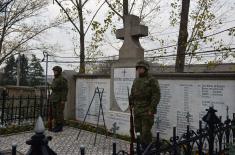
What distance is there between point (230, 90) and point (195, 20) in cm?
824

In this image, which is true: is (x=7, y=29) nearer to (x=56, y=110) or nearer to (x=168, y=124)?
(x=56, y=110)

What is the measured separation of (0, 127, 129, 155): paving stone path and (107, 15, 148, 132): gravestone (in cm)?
70

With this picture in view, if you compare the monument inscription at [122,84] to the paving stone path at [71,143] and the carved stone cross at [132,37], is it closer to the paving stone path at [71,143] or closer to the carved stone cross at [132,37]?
the carved stone cross at [132,37]

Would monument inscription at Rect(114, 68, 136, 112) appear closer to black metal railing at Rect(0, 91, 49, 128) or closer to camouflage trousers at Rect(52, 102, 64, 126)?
camouflage trousers at Rect(52, 102, 64, 126)

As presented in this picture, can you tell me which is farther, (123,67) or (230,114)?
(123,67)

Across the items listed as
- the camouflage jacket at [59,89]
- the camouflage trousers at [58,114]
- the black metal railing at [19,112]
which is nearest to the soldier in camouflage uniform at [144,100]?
the camouflage jacket at [59,89]

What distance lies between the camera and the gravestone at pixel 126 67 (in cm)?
757

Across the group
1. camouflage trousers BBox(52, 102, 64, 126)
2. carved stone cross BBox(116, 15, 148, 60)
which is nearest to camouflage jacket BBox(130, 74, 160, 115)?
carved stone cross BBox(116, 15, 148, 60)

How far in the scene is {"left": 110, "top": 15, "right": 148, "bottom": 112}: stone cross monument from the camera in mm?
7566

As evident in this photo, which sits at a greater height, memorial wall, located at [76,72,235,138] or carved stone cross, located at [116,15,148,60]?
carved stone cross, located at [116,15,148,60]

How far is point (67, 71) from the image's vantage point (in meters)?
10.5

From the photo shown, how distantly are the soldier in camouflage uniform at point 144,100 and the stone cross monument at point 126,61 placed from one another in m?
1.03

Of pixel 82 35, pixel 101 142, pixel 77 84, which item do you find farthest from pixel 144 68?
pixel 82 35

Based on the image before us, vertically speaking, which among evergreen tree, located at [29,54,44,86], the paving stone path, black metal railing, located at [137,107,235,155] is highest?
evergreen tree, located at [29,54,44,86]
